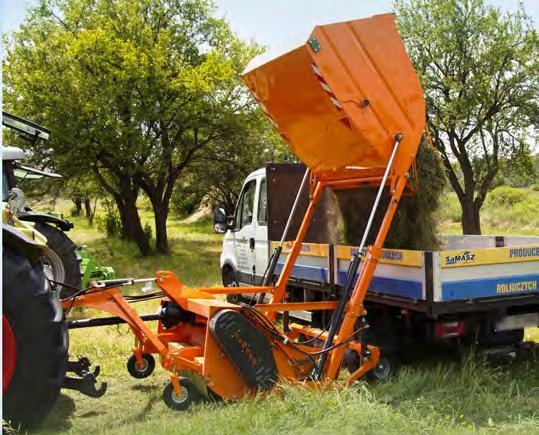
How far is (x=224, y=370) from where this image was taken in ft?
15.1

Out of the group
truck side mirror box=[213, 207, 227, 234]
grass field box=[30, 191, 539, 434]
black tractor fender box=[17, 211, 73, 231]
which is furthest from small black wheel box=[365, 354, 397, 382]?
black tractor fender box=[17, 211, 73, 231]

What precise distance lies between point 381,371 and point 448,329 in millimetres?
668

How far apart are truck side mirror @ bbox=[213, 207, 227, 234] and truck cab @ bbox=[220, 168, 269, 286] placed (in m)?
0.30

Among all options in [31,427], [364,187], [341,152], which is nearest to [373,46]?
[341,152]

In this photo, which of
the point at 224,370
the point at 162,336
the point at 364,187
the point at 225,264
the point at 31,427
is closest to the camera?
the point at 31,427

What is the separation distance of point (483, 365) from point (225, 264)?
5499 millimetres

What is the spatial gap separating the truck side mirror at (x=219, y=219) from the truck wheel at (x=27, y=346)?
16.7ft

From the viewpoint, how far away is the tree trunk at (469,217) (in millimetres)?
20625

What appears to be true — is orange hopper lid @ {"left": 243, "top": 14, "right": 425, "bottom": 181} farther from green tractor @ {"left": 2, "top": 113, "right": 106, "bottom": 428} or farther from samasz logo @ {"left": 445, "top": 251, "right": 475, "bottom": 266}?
green tractor @ {"left": 2, "top": 113, "right": 106, "bottom": 428}

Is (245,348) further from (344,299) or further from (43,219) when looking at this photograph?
(43,219)

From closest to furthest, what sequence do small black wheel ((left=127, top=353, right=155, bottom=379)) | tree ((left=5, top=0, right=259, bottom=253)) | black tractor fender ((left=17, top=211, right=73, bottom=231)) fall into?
small black wheel ((left=127, top=353, right=155, bottom=379))
black tractor fender ((left=17, top=211, right=73, bottom=231))
tree ((left=5, top=0, right=259, bottom=253))

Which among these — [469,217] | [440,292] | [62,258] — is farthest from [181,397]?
[469,217]

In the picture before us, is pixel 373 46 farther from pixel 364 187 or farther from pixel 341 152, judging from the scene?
pixel 364 187

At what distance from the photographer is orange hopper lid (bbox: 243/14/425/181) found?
4.88 metres
